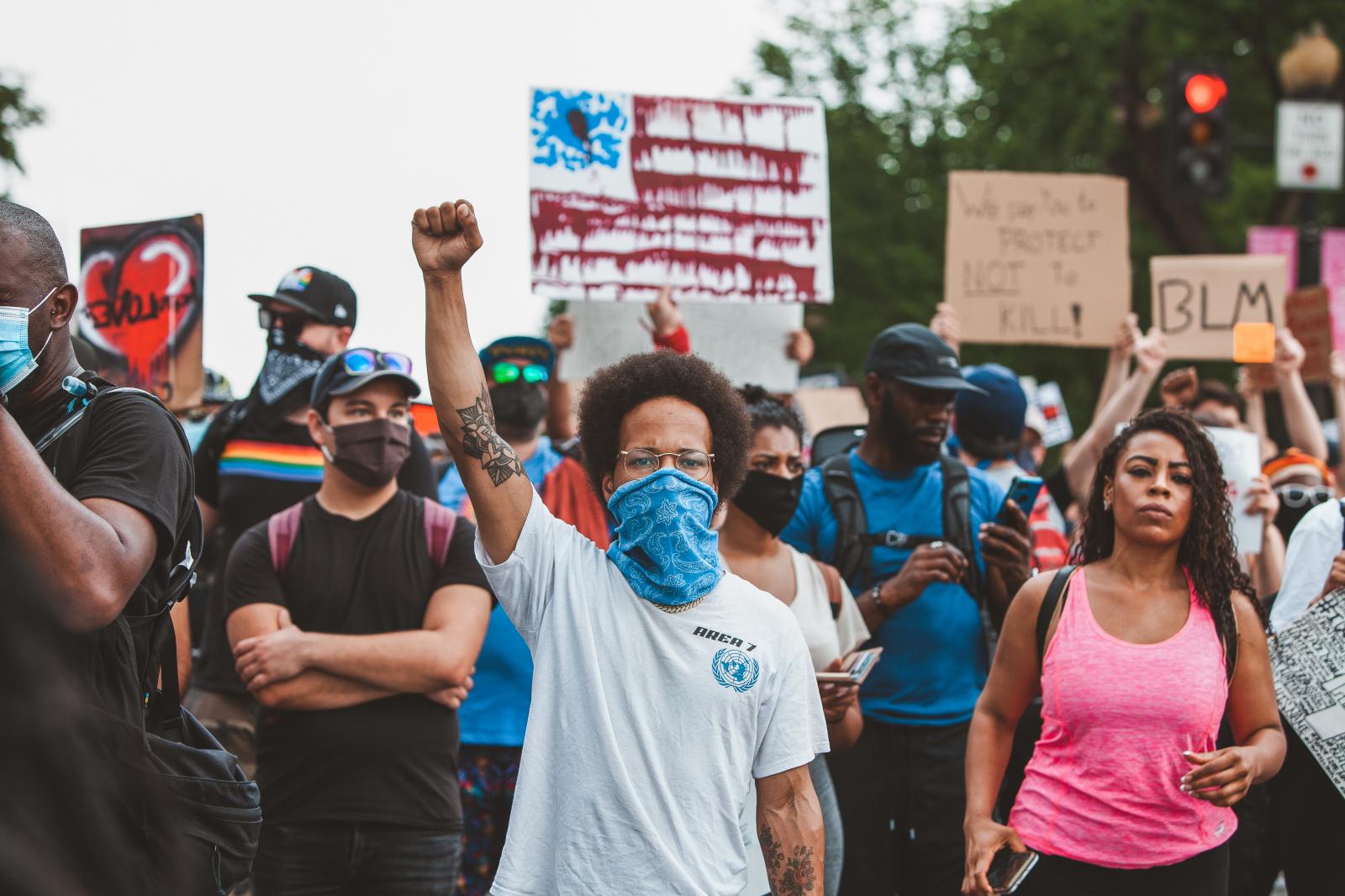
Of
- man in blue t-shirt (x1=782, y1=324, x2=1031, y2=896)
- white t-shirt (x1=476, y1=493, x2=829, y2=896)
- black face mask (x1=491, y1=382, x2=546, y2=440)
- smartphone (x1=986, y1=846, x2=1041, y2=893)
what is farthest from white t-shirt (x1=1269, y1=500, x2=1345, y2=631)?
black face mask (x1=491, y1=382, x2=546, y2=440)

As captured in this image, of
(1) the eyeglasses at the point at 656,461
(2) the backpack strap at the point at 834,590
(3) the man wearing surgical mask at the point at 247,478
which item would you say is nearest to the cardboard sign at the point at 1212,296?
(2) the backpack strap at the point at 834,590

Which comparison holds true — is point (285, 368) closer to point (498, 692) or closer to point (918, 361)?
point (498, 692)

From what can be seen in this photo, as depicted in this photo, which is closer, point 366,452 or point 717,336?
point 366,452

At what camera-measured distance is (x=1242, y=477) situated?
583 cm

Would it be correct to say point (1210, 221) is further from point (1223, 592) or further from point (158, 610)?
point (158, 610)

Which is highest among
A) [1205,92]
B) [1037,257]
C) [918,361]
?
[1205,92]

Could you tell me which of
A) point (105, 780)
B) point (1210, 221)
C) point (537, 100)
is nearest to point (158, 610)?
point (105, 780)

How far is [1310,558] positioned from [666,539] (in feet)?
8.59

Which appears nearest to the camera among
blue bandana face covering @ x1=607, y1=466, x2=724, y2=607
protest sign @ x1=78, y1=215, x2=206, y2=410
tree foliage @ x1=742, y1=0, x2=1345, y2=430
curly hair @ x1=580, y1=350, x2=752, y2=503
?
blue bandana face covering @ x1=607, y1=466, x2=724, y2=607

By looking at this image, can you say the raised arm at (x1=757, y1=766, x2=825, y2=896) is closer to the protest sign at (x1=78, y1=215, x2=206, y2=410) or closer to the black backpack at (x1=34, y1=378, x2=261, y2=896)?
the black backpack at (x1=34, y1=378, x2=261, y2=896)

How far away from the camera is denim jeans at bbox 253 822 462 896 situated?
4.13 m

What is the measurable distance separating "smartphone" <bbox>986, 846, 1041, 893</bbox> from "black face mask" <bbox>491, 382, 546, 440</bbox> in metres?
2.70

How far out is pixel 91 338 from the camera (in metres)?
5.81

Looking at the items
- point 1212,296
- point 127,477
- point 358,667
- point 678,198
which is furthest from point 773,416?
point 1212,296
